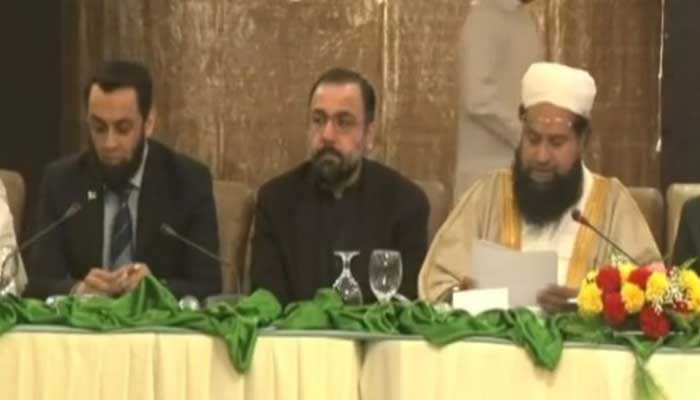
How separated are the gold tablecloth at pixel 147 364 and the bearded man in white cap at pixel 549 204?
1.70m

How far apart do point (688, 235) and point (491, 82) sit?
184cm

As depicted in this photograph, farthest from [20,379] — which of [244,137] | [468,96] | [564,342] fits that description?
[244,137]

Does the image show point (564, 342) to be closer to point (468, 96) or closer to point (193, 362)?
point (193, 362)

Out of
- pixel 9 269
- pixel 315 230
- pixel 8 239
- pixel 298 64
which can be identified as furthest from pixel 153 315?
pixel 298 64

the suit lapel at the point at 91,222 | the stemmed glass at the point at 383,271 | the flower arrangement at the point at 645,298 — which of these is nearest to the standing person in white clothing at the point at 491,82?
the suit lapel at the point at 91,222

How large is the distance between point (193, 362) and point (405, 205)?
2007 mm

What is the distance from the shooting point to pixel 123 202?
699cm

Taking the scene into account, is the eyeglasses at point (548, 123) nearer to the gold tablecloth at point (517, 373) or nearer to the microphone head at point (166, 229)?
the microphone head at point (166, 229)

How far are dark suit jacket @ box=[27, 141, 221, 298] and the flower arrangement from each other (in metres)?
1.91

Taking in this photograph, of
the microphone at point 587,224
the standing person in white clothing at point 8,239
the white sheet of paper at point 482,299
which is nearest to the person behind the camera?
the white sheet of paper at point 482,299

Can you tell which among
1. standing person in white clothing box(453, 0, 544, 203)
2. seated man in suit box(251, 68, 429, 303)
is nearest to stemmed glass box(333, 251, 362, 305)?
seated man in suit box(251, 68, 429, 303)

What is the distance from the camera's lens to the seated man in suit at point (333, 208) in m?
6.91

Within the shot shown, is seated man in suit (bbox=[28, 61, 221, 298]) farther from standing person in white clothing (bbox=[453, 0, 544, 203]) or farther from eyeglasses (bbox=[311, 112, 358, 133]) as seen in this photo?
standing person in white clothing (bbox=[453, 0, 544, 203])

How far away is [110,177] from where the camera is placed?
22.9 ft
